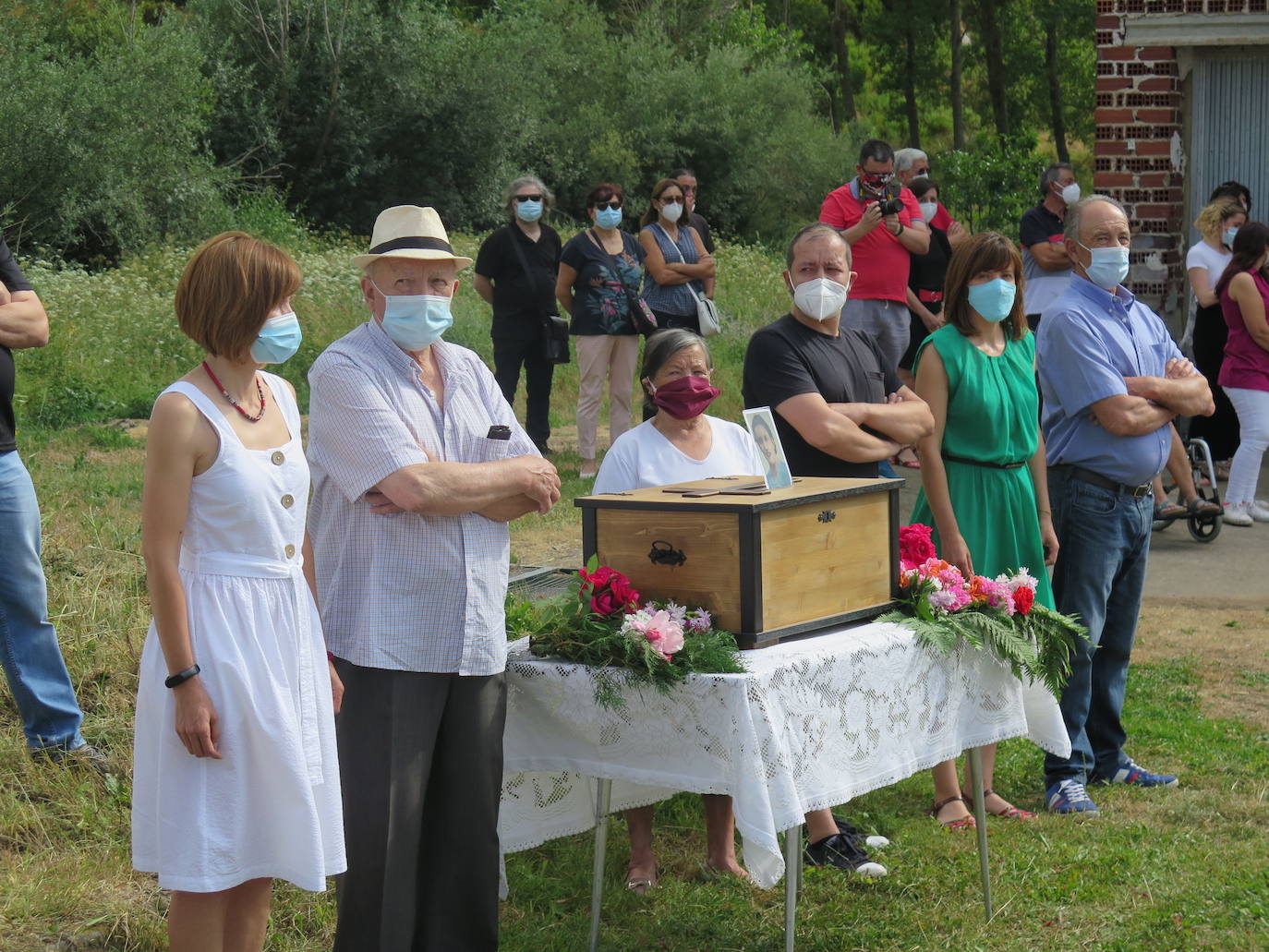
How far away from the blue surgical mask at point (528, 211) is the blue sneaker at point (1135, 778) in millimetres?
6091

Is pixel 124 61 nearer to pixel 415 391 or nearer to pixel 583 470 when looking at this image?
pixel 583 470

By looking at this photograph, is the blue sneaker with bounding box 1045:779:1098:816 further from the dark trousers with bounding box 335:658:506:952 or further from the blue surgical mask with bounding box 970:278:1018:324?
the dark trousers with bounding box 335:658:506:952

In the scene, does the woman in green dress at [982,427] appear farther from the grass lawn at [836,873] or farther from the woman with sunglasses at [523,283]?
the woman with sunglasses at [523,283]

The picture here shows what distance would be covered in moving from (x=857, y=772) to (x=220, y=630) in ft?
5.60

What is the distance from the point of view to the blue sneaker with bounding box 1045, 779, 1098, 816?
5.22 meters

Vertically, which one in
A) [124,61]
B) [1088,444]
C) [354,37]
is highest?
[354,37]

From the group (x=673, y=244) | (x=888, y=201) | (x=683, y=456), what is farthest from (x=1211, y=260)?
(x=683, y=456)

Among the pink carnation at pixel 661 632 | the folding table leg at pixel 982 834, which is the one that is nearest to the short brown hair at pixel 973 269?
the folding table leg at pixel 982 834

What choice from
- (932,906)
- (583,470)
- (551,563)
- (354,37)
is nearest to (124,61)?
(354,37)

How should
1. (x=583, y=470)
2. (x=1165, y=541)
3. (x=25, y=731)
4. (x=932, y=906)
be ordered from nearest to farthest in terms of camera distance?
(x=932, y=906) < (x=25, y=731) < (x=1165, y=541) < (x=583, y=470)

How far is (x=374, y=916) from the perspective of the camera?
139 inches

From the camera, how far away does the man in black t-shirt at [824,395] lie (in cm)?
465

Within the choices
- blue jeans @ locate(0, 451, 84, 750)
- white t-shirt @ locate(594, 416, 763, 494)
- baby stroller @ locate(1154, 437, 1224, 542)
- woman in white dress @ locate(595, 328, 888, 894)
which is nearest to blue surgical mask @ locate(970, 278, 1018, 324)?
woman in white dress @ locate(595, 328, 888, 894)

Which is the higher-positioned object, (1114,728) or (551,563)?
(551,563)
